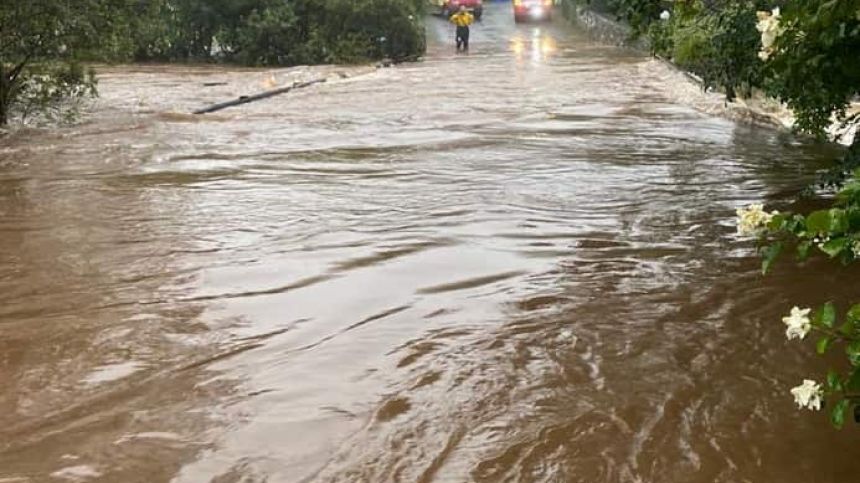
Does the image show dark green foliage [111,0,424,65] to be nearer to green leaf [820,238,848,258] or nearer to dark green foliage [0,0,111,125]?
dark green foliage [0,0,111,125]

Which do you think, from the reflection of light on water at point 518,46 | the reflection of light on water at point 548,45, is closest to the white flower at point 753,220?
the reflection of light on water at point 518,46

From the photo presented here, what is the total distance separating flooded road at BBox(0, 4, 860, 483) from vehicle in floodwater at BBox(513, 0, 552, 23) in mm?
36867

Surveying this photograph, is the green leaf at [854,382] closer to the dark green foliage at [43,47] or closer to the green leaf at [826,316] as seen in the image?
the green leaf at [826,316]

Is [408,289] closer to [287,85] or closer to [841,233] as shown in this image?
[841,233]

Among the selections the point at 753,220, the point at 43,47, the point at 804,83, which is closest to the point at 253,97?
the point at 43,47

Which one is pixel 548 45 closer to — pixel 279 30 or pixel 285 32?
pixel 285 32

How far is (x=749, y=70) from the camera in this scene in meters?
8.69

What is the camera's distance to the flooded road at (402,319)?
14.2ft

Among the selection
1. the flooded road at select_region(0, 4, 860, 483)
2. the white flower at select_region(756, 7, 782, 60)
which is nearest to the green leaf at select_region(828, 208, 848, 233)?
the white flower at select_region(756, 7, 782, 60)

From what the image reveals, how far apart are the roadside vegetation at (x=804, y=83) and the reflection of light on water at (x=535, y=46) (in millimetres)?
19344

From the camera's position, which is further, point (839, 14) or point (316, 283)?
point (316, 283)

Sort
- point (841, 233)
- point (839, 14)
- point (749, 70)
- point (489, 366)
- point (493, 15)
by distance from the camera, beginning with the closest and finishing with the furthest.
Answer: point (841, 233)
point (839, 14)
point (489, 366)
point (749, 70)
point (493, 15)

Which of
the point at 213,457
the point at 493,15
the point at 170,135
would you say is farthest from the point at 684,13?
the point at 493,15

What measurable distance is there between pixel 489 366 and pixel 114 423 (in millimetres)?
1979
